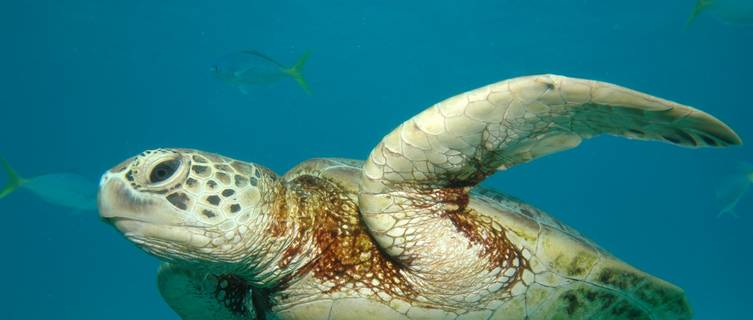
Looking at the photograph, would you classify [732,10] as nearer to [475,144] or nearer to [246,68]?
[246,68]

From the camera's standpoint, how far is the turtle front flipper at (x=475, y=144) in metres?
1.55

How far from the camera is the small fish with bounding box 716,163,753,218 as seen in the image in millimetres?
7816

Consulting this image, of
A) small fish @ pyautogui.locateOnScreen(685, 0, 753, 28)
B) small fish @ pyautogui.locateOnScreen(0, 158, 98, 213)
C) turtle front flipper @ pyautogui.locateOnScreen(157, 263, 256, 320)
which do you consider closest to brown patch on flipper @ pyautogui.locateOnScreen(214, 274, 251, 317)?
turtle front flipper @ pyautogui.locateOnScreen(157, 263, 256, 320)

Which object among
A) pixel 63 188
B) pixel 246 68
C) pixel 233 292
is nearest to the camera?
pixel 233 292

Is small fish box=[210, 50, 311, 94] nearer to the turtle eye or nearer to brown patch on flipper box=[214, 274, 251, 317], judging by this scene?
brown patch on flipper box=[214, 274, 251, 317]

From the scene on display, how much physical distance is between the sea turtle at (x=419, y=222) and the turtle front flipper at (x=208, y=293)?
0.01 meters

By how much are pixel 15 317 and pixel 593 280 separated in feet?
106

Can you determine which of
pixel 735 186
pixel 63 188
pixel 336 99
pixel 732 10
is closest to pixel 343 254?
pixel 63 188

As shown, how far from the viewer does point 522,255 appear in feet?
6.97

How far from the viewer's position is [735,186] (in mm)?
8094

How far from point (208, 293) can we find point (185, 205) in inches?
34.4

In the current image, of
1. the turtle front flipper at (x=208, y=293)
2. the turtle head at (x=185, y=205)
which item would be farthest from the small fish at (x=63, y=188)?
the turtle head at (x=185, y=205)

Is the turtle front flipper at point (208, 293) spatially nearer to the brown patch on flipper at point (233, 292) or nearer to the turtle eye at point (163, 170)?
the brown patch on flipper at point (233, 292)

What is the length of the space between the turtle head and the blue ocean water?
61.2 ft
